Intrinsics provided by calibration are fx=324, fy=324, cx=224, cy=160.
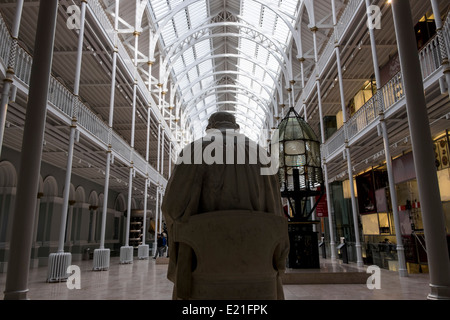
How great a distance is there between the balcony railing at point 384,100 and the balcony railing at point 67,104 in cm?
935

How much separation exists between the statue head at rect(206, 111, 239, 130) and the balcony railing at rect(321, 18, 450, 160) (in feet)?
21.9

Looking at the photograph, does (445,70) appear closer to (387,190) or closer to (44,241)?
(387,190)

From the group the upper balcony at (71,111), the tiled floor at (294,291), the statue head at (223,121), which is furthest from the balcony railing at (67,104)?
the statue head at (223,121)

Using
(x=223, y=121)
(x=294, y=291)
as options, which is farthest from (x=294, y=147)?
(x=223, y=121)

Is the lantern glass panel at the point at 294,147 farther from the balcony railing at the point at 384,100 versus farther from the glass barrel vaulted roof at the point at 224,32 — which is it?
the glass barrel vaulted roof at the point at 224,32

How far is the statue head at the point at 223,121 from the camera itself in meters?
2.37

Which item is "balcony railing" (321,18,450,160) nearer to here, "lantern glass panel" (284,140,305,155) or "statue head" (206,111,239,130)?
"lantern glass panel" (284,140,305,155)

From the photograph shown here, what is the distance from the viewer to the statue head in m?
2.37

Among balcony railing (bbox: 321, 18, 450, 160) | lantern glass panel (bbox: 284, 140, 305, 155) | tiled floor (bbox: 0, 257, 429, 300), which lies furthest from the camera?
balcony railing (bbox: 321, 18, 450, 160)

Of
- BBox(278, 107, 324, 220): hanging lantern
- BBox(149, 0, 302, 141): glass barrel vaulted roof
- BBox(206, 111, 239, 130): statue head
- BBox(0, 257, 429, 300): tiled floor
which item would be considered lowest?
BBox(0, 257, 429, 300): tiled floor

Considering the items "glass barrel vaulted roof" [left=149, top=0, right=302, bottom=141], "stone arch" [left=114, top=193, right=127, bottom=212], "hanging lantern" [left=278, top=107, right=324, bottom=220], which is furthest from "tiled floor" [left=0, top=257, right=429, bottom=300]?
"stone arch" [left=114, top=193, right=127, bottom=212]

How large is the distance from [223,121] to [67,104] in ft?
31.4

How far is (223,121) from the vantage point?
2.39 meters

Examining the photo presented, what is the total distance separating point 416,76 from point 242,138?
13.4 ft
